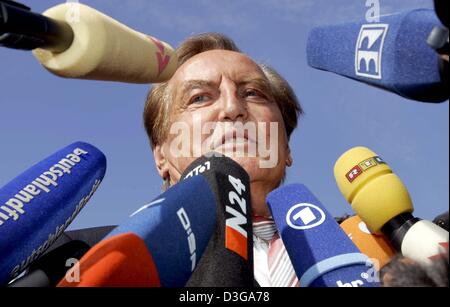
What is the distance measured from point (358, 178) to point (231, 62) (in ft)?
3.18

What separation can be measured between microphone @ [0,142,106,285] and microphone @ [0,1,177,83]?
61 centimetres

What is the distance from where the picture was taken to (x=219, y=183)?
138 cm

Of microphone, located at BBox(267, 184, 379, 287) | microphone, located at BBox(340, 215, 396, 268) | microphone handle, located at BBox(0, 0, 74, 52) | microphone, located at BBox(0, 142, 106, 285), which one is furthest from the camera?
microphone, located at BBox(340, 215, 396, 268)

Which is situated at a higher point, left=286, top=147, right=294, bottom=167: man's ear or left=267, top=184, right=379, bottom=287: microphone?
left=267, top=184, right=379, bottom=287: microphone

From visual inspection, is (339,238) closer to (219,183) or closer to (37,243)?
(219,183)

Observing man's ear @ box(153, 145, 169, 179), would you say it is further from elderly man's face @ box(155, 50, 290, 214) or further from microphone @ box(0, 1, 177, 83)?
microphone @ box(0, 1, 177, 83)

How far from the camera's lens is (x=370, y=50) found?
1092 millimetres

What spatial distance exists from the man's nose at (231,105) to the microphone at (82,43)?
40.7 inches

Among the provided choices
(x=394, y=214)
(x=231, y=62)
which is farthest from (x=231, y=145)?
(x=394, y=214)

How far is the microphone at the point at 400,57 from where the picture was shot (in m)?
0.96

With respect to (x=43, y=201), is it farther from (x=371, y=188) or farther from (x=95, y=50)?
(x=371, y=188)

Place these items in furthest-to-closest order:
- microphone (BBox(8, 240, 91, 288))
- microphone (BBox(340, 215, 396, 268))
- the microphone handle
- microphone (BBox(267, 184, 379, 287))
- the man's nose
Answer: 1. the man's nose
2. microphone (BBox(340, 215, 396, 268))
3. microphone (BBox(8, 240, 91, 288))
4. microphone (BBox(267, 184, 379, 287))
5. the microphone handle

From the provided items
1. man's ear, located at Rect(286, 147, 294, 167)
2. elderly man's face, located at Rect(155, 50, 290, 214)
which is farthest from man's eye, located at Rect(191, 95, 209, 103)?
man's ear, located at Rect(286, 147, 294, 167)

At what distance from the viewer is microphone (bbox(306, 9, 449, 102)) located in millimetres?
964
